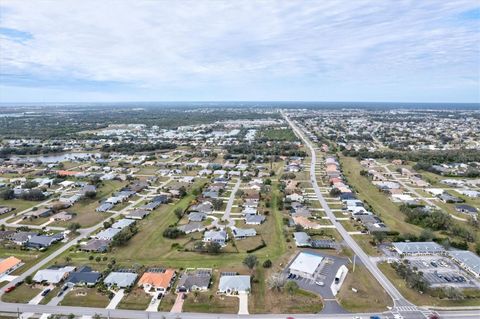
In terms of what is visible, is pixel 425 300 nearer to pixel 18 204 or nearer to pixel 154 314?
pixel 154 314

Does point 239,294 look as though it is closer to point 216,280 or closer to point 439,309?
point 216,280

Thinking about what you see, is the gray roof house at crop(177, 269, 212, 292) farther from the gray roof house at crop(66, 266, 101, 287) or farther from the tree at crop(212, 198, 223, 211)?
the tree at crop(212, 198, 223, 211)

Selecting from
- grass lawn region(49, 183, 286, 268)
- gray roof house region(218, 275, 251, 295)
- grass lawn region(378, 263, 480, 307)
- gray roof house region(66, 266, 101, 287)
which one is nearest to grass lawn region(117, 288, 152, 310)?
gray roof house region(66, 266, 101, 287)

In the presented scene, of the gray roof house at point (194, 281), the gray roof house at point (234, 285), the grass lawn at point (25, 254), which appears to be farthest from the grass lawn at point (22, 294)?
the gray roof house at point (234, 285)

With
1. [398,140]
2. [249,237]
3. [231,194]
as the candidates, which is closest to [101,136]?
[231,194]

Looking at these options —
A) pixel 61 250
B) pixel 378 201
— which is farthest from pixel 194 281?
pixel 378 201

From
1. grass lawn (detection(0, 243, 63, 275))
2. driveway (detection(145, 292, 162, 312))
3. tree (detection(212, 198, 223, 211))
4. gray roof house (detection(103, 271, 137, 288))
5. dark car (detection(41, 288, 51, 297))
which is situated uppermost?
tree (detection(212, 198, 223, 211))

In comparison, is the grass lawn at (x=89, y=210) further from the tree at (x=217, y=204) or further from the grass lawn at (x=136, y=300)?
the grass lawn at (x=136, y=300)
